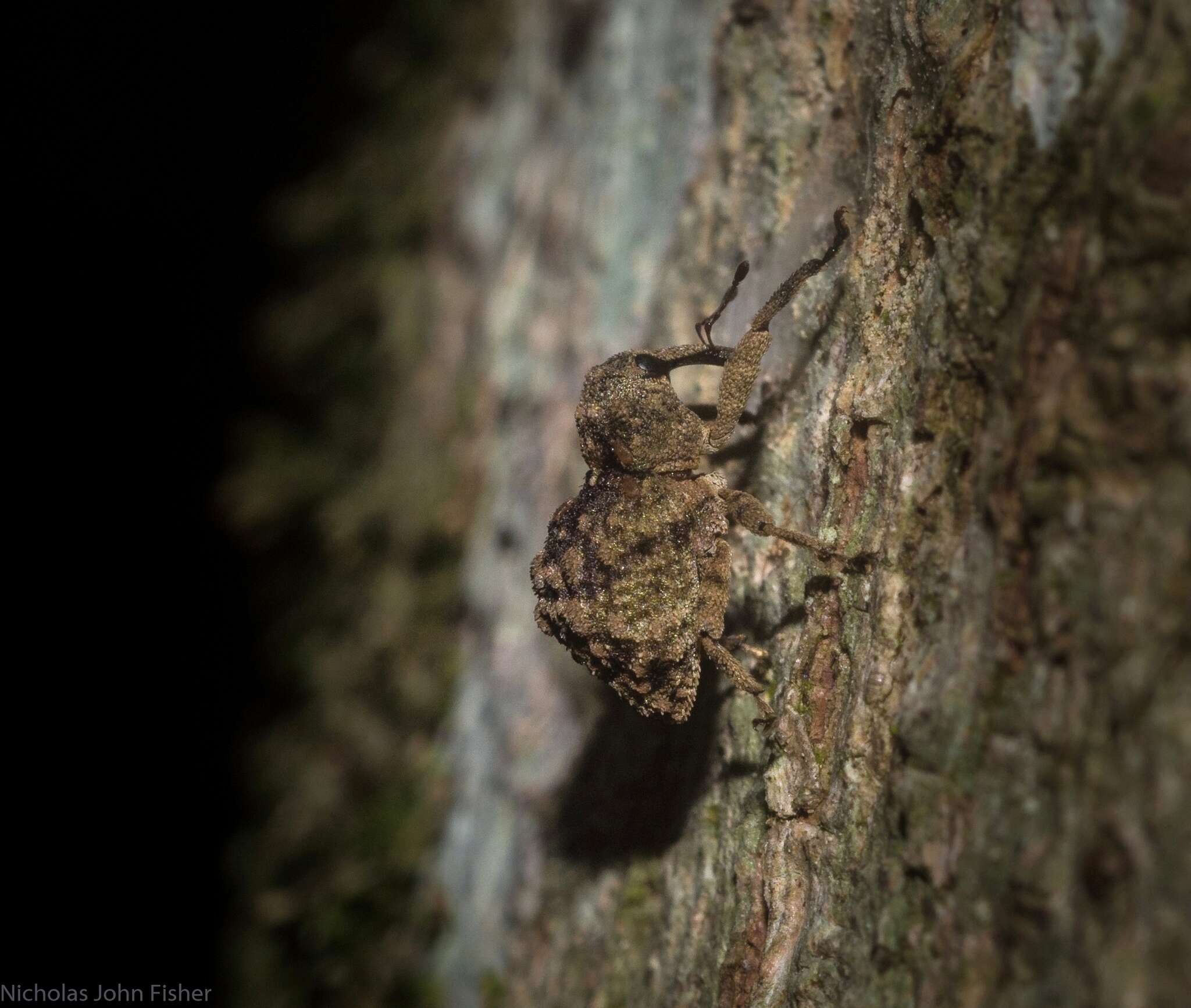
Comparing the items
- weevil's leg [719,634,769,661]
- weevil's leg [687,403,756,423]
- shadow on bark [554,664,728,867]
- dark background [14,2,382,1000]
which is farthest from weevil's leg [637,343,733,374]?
dark background [14,2,382,1000]

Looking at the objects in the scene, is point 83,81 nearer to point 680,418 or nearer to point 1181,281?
point 680,418

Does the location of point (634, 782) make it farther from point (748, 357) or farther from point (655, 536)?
point (748, 357)

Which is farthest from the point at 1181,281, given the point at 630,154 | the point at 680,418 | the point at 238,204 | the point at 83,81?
the point at 83,81

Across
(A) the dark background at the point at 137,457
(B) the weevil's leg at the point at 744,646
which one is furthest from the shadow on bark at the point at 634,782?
(A) the dark background at the point at 137,457

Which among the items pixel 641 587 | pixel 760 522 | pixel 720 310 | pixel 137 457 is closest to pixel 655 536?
pixel 641 587

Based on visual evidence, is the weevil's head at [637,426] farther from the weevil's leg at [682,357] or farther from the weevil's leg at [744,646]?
the weevil's leg at [744,646]

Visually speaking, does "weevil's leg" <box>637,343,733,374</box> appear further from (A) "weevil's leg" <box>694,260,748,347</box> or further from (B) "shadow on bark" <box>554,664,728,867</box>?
(B) "shadow on bark" <box>554,664,728,867</box>
